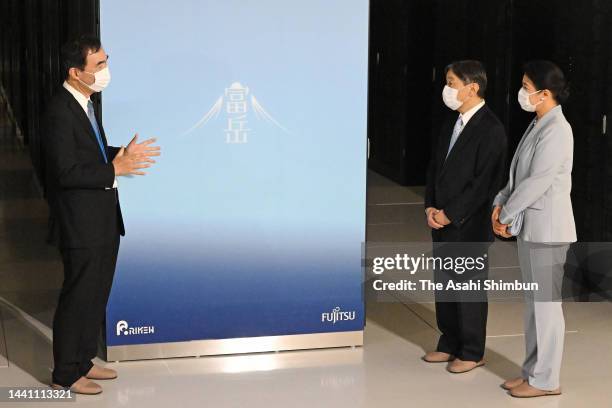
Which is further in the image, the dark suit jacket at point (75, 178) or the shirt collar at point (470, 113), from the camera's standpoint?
the shirt collar at point (470, 113)

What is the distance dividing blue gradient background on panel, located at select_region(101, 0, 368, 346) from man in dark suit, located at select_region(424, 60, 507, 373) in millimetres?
568

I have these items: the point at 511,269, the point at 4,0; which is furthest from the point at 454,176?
the point at 4,0

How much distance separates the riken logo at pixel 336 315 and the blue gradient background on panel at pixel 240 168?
3cm

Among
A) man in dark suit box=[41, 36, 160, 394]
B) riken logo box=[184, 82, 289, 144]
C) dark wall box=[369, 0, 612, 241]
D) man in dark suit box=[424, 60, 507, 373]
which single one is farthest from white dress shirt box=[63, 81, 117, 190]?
dark wall box=[369, 0, 612, 241]

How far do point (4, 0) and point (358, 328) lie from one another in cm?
964

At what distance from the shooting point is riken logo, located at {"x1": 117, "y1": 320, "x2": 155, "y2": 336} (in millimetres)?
6191

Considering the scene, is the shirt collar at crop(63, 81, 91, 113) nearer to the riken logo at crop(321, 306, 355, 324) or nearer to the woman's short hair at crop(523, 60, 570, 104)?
the riken logo at crop(321, 306, 355, 324)

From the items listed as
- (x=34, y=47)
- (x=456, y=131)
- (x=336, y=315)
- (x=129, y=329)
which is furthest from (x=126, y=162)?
(x=34, y=47)

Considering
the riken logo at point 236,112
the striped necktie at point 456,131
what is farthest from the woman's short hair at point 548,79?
the riken logo at point 236,112

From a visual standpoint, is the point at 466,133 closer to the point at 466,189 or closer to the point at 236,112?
the point at 466,189

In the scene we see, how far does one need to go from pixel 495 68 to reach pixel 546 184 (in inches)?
178

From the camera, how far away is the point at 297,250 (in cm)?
638

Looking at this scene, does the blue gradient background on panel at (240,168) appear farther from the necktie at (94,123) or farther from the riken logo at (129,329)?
the necktie at (94,123)

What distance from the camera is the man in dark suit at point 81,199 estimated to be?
5379 millimetres
